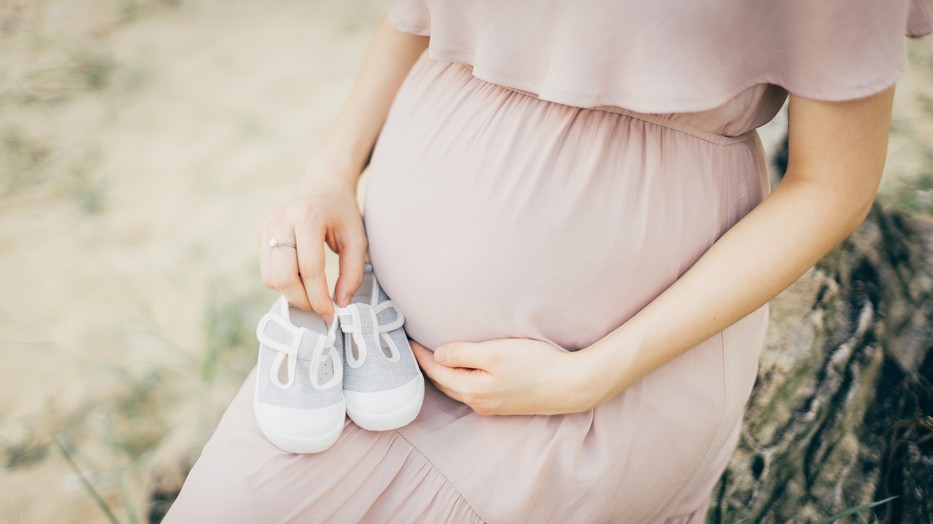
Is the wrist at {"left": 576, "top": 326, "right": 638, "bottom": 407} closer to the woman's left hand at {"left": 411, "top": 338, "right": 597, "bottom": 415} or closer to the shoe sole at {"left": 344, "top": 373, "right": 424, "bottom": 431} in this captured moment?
the woman's left hand at {"left": 411, "top": 338, "right": 597, "bottom": 415}

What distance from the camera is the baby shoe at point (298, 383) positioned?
89 centimetres

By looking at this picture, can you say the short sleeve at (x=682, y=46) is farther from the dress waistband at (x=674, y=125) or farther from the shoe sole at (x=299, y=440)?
the shoe sole at (x=299, y=440)

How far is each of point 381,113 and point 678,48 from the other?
587 mm

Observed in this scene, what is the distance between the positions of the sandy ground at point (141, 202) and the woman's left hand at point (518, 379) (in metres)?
0.85

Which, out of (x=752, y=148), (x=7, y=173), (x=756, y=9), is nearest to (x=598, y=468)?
(x=752, y=148)

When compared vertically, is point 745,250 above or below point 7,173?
above

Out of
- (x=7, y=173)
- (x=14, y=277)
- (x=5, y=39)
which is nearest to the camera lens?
(x=14, y=277)

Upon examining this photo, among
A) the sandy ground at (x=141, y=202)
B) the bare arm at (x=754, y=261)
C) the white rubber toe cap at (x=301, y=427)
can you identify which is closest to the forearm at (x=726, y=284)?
the bare arm at (x=754, y=261)

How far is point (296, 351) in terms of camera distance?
97 cm

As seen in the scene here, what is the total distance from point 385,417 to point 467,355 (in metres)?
0.14

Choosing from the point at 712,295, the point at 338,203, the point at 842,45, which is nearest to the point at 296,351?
the point at 338,203

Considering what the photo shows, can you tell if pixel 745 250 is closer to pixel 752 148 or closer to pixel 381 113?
pixel 752 148

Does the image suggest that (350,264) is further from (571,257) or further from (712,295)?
(712,295)

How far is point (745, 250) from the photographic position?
91cm
